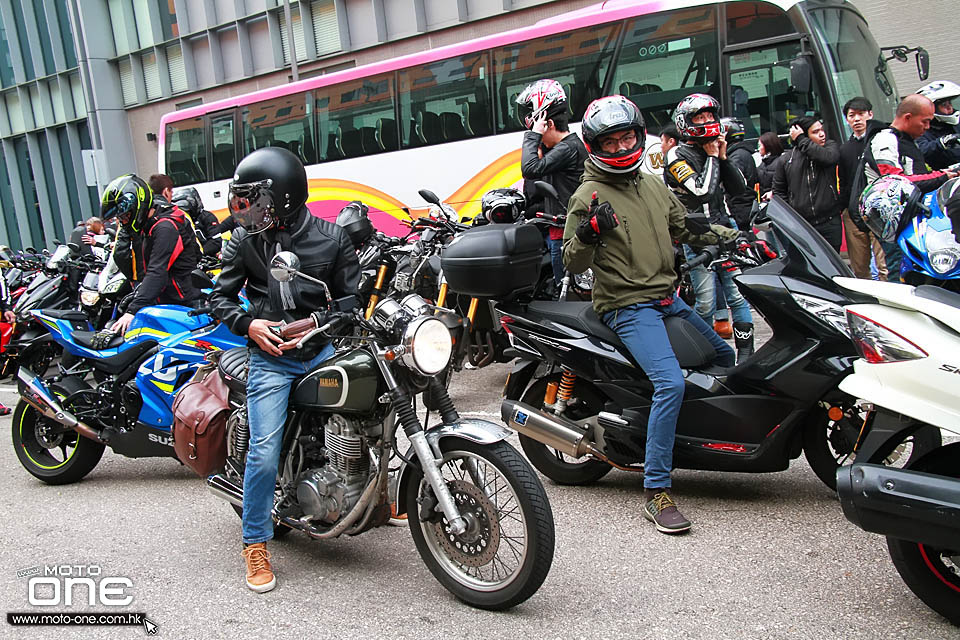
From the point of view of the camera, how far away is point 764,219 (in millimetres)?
4113

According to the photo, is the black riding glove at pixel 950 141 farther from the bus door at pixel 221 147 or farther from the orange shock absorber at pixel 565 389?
the bus door at pixel 221 147

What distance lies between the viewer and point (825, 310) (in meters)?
3.75

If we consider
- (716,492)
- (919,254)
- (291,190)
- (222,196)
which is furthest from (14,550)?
(222,196)

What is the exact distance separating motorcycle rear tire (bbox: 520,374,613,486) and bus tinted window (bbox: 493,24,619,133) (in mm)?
7453

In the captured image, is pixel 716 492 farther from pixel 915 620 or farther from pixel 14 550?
pixel 14 550

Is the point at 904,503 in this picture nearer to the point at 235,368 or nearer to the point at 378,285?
the point at 235,368

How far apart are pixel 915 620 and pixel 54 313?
18.2 ft

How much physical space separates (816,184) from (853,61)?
327cm

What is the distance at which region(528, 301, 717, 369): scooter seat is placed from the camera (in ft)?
13.7

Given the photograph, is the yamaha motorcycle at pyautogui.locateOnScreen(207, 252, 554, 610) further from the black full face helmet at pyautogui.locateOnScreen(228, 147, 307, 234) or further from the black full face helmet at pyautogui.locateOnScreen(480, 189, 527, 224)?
the black full face helmet at pyautogui.locateOnScreen(480, 189, 527, 224)

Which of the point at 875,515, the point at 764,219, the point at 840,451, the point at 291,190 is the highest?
the point at 291,190

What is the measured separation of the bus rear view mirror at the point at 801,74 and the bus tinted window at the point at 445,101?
4.36m

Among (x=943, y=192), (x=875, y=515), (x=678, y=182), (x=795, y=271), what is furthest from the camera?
(x=678, y=182)

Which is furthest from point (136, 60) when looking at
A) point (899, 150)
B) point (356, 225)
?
point (899, 150)
